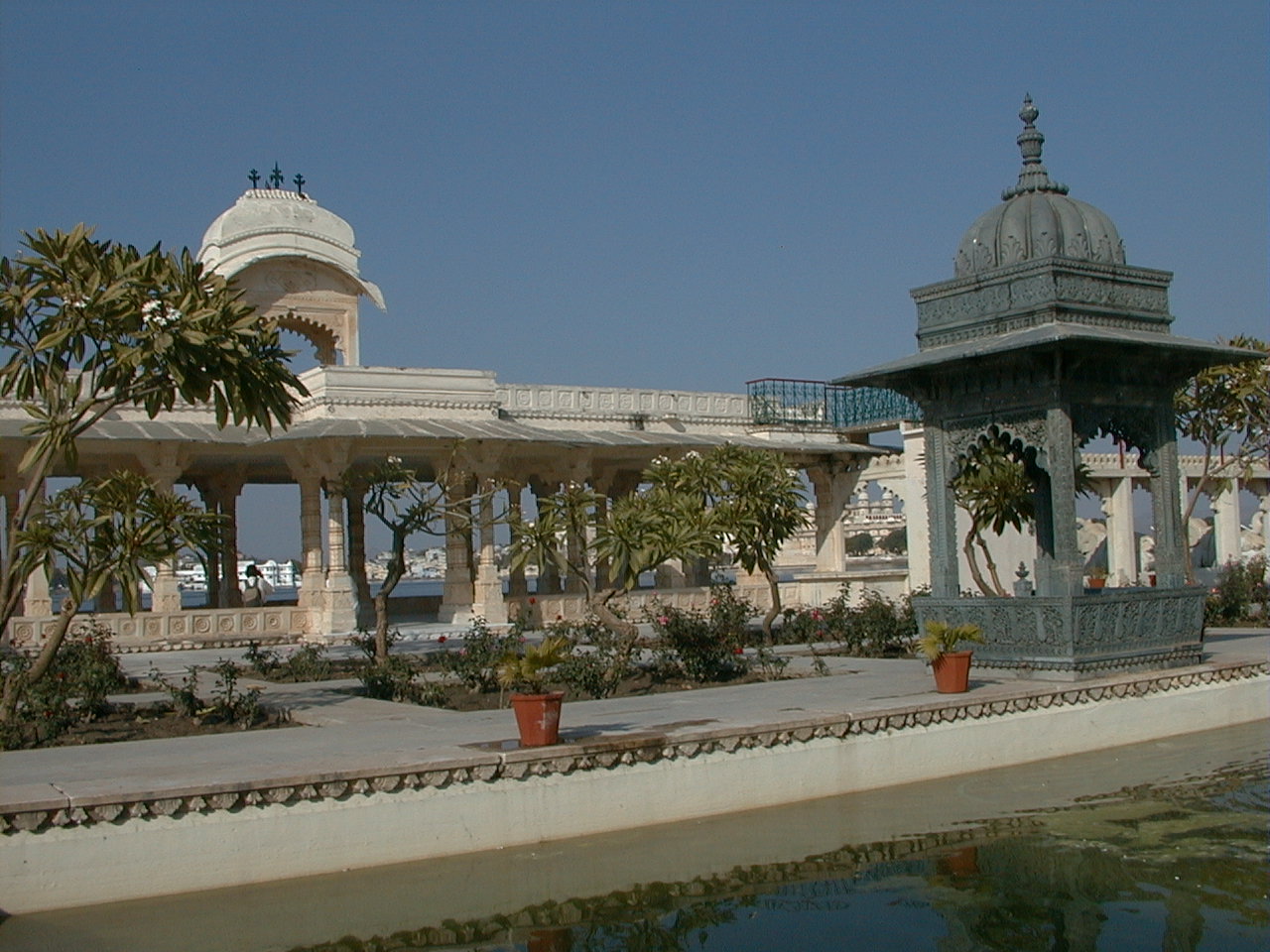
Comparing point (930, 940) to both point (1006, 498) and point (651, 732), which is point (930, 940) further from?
point (1006, 498)

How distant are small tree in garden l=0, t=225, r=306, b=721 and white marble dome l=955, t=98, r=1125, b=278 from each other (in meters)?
6.87

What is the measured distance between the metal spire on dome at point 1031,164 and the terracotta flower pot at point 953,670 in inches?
195

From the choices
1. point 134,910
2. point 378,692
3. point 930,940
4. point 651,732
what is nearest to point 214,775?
point 134,910

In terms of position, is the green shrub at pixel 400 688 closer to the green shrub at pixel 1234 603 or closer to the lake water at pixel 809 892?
the lake water at pixel 809 892

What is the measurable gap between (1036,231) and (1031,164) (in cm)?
112

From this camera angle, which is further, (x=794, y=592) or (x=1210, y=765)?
(x=794, y=592)

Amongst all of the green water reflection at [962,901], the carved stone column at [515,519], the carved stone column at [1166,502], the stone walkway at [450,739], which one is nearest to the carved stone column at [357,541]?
the carved stone column at [515,519]

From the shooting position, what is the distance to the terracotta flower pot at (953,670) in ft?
38.8

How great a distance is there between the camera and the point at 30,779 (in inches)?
342

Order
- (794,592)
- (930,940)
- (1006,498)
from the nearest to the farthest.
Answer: (930,940) < (1006,498) < (794,592)

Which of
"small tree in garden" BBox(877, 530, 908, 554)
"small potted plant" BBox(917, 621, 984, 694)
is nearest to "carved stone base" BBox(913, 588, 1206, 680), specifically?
"small potted plant" BBox(917, 621, 984, 694)

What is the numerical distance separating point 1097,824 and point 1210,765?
2.57m

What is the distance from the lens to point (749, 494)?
19578 millimetres

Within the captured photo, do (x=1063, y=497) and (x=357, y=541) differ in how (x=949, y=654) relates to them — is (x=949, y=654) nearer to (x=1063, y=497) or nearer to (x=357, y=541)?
(x=1063, y=497)
